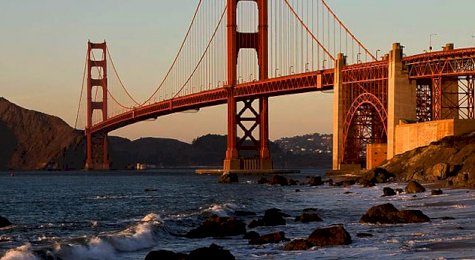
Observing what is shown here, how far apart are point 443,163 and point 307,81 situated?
38.6m

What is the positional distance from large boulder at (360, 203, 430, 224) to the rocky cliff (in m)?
23.2

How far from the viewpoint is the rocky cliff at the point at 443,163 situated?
60.6m

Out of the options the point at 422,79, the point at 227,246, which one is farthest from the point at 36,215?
the point at 422,79

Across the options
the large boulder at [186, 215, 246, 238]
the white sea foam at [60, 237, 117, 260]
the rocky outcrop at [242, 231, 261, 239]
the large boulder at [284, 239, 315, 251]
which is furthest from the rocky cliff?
the white sea foam at [60, 237, 117, 260]

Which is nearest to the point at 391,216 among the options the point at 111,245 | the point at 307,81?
the point at 111,245

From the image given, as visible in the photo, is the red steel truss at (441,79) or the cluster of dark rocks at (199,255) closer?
the cluster of dark rocks at (199,255)

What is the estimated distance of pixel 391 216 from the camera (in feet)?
110

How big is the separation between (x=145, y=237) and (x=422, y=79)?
63003 millimetres

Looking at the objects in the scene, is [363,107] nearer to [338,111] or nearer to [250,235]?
[338,111]

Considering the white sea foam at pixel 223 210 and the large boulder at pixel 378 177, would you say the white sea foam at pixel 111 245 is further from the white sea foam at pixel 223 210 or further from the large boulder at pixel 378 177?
the large boulder at pixel 378 177

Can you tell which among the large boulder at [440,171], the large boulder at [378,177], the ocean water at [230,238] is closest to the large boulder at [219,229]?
the ocean water at [230,238]

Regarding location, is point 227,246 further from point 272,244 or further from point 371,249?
point 371,249

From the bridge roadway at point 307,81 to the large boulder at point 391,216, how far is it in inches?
2017

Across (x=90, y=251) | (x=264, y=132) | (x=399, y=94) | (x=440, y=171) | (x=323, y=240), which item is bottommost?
(x=90, y=251)
